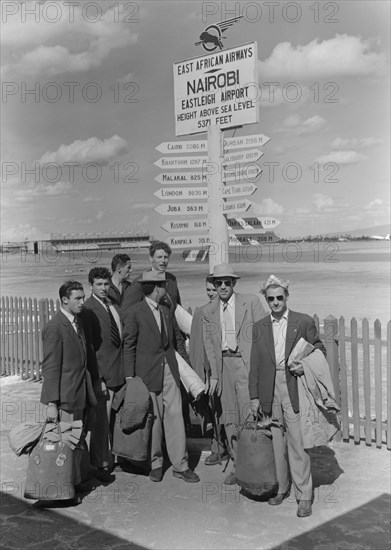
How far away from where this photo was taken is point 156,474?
5680 millimetres

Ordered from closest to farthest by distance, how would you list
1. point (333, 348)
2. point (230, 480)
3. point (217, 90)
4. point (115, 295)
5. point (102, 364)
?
point (230, 480), point (102, 364), point (115, 295), point (333, 348), point (217, 90)

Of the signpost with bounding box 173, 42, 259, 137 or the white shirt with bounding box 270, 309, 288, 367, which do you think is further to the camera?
the signpost with bounding box 173, 42, 259, 137

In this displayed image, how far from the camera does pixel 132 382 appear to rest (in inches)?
218

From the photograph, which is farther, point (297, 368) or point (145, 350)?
point (145, 350)


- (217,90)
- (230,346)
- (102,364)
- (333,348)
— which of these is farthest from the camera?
(217,90)

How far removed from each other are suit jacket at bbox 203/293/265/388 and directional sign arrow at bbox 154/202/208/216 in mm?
2940

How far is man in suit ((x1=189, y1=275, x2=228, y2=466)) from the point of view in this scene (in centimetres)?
577

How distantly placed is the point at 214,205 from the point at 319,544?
5050mm

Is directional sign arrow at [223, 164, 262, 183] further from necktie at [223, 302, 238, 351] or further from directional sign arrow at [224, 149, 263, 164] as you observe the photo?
necktie at [223, 302, 238, 351]

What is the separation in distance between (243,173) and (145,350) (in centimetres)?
336

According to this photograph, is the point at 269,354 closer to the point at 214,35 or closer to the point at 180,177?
the point at 180,177

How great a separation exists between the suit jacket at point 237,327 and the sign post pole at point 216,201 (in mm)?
2687

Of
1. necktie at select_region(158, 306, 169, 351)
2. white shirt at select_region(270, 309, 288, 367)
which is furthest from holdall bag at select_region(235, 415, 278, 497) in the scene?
necktie at select_region(158, 306, 169, 351)

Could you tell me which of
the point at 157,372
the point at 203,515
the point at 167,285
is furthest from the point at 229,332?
the point at 203,515
